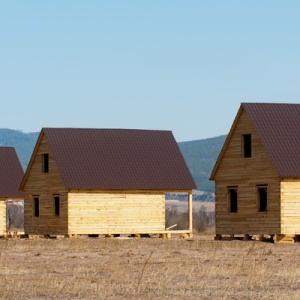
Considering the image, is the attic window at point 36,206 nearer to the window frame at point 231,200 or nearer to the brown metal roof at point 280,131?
the window frame at point 231,200

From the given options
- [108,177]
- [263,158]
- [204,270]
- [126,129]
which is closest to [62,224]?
[108,177]

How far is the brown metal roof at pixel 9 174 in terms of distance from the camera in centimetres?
6444

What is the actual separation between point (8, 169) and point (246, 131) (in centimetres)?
1899

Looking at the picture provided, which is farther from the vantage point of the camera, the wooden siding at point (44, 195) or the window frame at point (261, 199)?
the wooden siding at point (44, 195)

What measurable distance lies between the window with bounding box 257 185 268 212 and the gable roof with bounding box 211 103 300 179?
1.95 metres

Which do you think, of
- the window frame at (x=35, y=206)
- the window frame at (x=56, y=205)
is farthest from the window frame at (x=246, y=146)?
the window frame at (x=35, y=206)

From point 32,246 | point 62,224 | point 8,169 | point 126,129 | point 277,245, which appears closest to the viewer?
point 32,246

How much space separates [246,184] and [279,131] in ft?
9.80

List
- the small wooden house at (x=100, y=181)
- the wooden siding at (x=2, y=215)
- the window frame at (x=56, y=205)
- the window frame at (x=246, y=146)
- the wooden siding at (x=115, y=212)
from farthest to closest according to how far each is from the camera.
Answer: the wooden siding at (x=2, y=215)
the window frame at (x=56, y=205)
the small wooden house at (x=100, y=181)
the wooden siding at (x=115, y=212)
the window frame at (x=246, y=146)

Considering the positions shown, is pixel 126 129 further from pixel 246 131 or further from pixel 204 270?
pixel 204 270

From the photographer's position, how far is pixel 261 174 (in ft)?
168

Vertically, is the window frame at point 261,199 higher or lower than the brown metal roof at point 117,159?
lower

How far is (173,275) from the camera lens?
27.7m

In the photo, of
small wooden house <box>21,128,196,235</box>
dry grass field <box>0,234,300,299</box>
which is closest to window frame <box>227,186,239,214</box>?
small wooden house <box>21,128,196,235</box>
